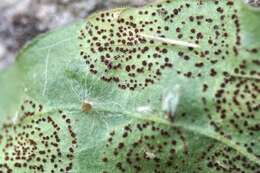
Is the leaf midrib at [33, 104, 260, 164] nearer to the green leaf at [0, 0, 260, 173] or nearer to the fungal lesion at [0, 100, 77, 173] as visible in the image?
the green leaf at [0, 0, 260, 173]

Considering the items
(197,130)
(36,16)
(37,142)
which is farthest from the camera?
(36,16)

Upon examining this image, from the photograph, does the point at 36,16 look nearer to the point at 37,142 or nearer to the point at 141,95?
the point at 37,142

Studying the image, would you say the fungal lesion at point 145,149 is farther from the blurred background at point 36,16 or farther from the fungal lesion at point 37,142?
the blurred background at point 36,16

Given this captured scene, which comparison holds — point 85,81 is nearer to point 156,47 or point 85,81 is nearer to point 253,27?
point 156,47

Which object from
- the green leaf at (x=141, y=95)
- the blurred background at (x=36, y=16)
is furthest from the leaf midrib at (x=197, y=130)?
the blurred background at (x=36, y=16)

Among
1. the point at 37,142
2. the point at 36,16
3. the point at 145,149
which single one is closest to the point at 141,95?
the point at 145,149
